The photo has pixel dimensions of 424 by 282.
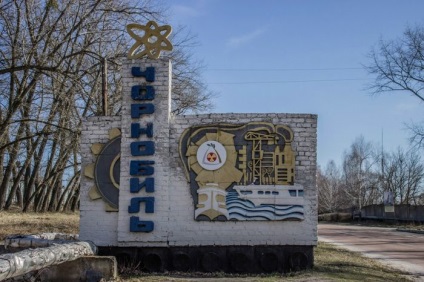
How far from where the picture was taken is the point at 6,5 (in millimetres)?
21672

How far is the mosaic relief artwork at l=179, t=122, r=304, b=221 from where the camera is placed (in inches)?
463

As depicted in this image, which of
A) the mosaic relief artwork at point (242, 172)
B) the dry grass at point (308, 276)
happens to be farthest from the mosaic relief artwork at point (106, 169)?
the dry grass at point (308, 276)

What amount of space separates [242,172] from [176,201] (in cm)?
153

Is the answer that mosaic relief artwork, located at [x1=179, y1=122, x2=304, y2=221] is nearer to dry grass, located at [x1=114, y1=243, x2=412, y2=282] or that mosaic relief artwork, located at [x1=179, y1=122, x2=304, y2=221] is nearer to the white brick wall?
dry grass, located at [x1=114, y1=243, x2=412, y2=282]

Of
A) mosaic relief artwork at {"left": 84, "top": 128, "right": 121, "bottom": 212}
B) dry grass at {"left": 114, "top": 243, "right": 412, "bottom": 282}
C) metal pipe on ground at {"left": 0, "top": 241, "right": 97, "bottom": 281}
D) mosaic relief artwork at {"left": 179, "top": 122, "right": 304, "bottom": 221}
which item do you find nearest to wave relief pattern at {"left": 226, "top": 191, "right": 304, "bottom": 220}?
mosaic relief artwork at {"left": 179, "top": 122, "right": 304, "bottom": 221}

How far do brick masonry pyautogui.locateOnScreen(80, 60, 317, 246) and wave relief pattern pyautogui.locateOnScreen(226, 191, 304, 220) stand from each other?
127 millimetres

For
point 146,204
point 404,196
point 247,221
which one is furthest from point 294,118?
point 404,196

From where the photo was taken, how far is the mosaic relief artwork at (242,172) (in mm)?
11750

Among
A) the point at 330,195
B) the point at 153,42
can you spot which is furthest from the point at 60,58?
the point at 330,195

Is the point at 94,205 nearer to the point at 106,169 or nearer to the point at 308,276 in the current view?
the point at 106,169

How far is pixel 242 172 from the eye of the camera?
11836 mm

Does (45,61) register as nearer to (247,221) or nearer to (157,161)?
(157,161)

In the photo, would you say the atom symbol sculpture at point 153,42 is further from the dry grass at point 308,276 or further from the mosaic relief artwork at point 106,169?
the dry grass at point 308,276

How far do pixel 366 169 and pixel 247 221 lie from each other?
72676 millimetres
